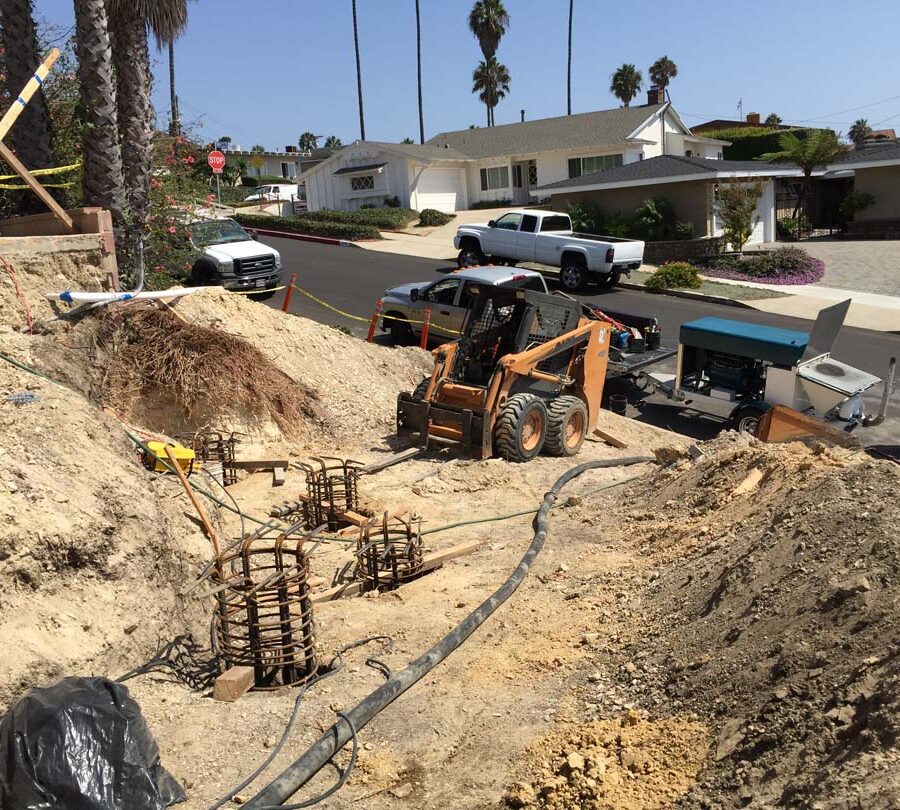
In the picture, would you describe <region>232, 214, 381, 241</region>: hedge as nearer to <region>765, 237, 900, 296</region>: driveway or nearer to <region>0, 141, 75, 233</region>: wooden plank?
<region>765, 237, 900, 296</region>: driveway

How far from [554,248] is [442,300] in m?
9.12

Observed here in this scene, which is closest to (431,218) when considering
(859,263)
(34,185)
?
(859,263)

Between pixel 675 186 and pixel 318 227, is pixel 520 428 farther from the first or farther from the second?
pixel 318 227

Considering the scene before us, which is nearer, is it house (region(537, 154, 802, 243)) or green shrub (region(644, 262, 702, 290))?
green shrub (region(644, 262, 702, 290))

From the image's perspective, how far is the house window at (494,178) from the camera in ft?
149

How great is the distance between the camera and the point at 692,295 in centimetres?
2608

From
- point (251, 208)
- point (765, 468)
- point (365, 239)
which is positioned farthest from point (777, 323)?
point (251, 208)

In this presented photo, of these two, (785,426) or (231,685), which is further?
(785,426)

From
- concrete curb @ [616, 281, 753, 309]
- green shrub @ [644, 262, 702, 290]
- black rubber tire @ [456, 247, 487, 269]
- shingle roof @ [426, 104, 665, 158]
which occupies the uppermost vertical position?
shingle roof @ [426, 104, 665, 158]

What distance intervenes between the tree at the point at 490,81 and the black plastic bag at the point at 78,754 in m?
71.0

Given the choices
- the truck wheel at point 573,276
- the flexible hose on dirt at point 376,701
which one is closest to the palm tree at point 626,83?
the truck wheel at point 573,276

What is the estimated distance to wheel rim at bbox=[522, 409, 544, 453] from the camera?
12164 millimetres

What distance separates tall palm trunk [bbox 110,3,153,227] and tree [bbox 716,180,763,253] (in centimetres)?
2008

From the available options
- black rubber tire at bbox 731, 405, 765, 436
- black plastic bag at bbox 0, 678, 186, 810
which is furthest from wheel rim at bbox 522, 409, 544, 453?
black plastic bag at bbox 0, 678, 186, 810
